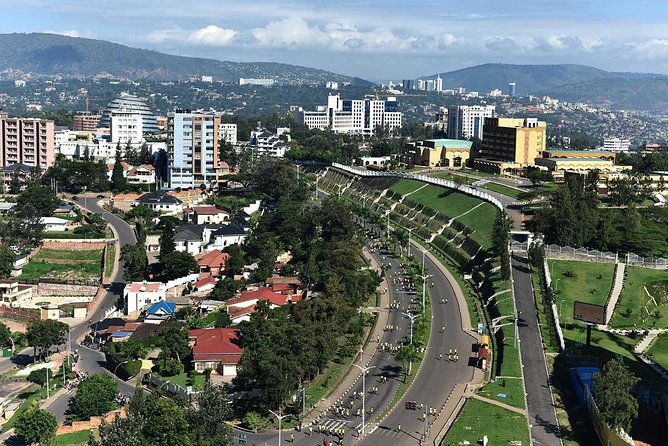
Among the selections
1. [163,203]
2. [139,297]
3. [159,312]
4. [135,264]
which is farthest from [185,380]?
[163,203]

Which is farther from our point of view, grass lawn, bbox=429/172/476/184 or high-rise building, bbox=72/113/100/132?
high-rise building, bbox=72/113/100/132

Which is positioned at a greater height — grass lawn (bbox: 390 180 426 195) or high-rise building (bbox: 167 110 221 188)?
high-rise building (bbox: 167 110 221 188)

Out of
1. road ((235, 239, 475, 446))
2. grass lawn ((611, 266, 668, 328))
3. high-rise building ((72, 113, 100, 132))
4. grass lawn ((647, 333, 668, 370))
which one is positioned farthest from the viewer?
high-rise building ((72, 113, 100, 132))

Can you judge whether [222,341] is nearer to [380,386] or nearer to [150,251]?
[380,386]

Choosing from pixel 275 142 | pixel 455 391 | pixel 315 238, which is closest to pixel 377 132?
pixel 275 142

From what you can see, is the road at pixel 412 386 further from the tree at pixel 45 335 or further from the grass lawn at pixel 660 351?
the tree at pixel 45 335

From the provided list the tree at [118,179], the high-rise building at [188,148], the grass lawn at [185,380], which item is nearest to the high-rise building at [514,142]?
the high-rise building at [188,148]

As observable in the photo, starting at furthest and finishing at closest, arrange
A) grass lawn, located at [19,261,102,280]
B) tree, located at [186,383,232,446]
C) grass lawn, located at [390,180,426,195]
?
grass lawn, located at [390,180,426,195]
grass lawn, located at [19,261,102,280]
tree, located at [186,383,232,446]

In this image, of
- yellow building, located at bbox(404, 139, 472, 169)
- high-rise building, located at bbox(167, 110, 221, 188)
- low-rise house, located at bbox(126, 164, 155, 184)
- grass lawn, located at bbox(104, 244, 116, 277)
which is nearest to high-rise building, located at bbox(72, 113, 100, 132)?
low-rise house, located at bbox(126, 164, 155, 184)

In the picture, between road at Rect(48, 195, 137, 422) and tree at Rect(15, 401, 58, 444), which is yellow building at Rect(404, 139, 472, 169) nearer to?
road at Rect(48, 195, 137, 422)
